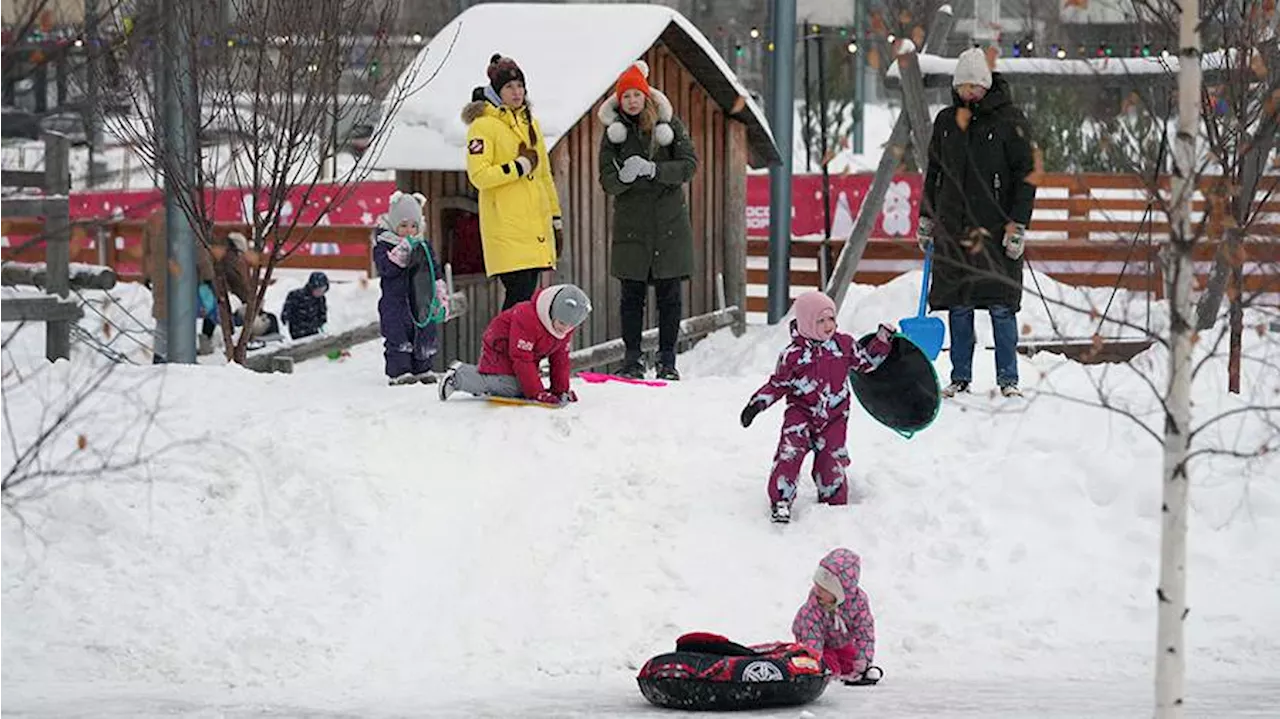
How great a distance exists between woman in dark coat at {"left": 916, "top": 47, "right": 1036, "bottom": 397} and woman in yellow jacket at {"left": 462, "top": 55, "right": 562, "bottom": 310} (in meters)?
2.40

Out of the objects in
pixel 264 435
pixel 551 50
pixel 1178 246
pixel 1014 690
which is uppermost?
pixel 551 50

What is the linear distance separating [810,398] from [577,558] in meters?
1.33

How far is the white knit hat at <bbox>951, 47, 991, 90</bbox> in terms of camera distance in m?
10.4

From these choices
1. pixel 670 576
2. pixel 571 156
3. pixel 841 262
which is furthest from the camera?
pixel 841 262

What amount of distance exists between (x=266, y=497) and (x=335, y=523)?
430 millimetres

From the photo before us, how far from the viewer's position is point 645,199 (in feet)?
39.3

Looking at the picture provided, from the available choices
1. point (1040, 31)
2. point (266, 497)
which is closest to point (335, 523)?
point (266, 497)

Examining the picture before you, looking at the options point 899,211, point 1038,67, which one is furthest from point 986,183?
point 899,211

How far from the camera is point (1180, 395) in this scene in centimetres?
587

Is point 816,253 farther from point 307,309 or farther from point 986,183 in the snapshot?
point 986,183

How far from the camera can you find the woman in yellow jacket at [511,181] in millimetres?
11633

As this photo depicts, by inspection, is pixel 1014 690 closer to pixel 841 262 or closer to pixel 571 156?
pixel 571 156

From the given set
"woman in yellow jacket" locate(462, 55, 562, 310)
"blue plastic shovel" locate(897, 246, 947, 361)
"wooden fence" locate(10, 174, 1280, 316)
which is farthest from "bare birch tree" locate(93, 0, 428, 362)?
"wooden fence" locate(10, 174, 1280, 316)

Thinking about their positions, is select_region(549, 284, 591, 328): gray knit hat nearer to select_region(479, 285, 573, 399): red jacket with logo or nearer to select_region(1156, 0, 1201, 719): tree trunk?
select_region(479, 285, 573, 399): red jacket with logo
